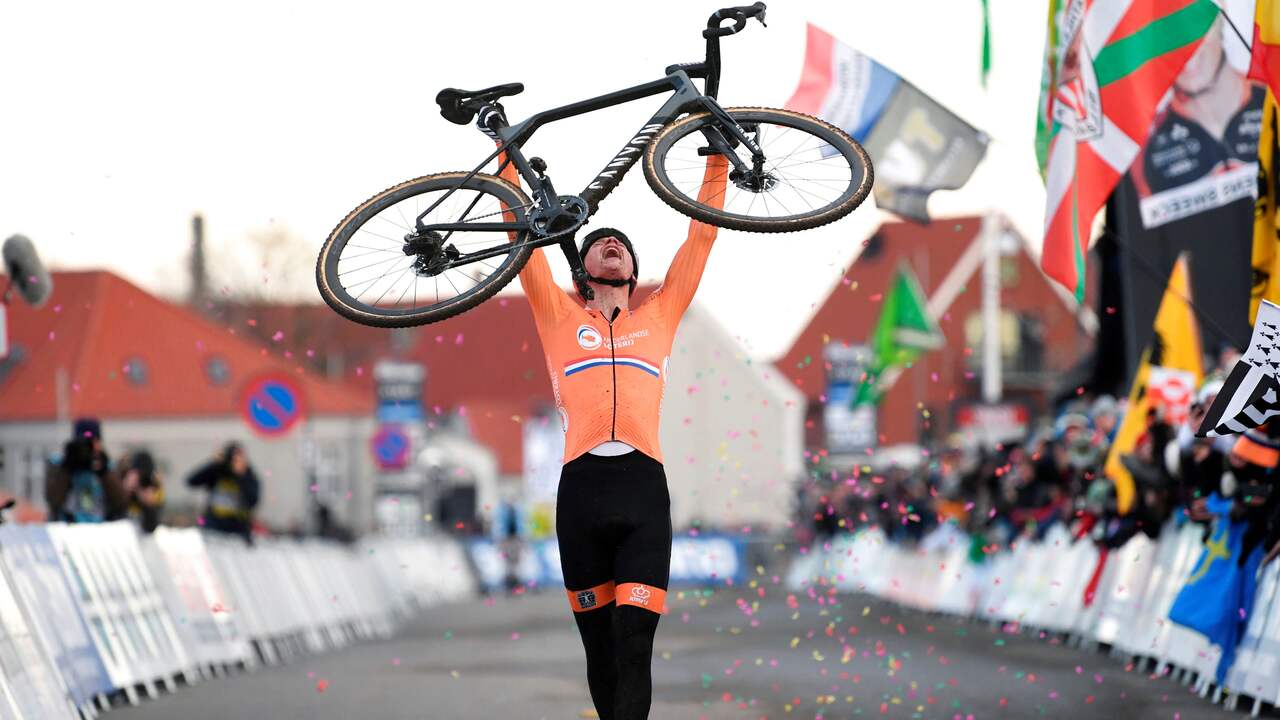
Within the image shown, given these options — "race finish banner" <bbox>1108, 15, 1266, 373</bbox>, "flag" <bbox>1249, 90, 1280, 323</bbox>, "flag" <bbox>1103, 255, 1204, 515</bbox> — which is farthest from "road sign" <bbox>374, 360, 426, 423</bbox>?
"flag" <bbox>1249, 90, 1280, 323</bbox>

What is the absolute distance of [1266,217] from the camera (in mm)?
12164

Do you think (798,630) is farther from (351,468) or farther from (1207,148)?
(351,468)

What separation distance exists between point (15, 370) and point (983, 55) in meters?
62.7

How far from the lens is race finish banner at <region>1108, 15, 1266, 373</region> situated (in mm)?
14508

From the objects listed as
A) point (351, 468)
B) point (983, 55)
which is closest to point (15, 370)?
point (351, 468)

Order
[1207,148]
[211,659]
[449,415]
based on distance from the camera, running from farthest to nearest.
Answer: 1. [449,415]
2. [211,659]
3. [1207,148]

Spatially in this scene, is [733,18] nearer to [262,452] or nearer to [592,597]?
[592,597]

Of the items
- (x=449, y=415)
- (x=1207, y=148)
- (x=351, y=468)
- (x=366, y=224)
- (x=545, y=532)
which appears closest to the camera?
(x=366, y=224)

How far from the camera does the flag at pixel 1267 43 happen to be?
10.8 meters

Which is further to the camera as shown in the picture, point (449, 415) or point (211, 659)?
point (449, 415)

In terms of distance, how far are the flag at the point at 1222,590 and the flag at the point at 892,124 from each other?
347 cm

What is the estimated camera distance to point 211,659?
1599cm

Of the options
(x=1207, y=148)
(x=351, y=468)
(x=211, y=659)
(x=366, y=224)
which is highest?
(x=1207, y=148)

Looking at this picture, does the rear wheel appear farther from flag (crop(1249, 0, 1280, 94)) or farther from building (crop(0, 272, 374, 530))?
building (crop(0, 272, 374, 530))
